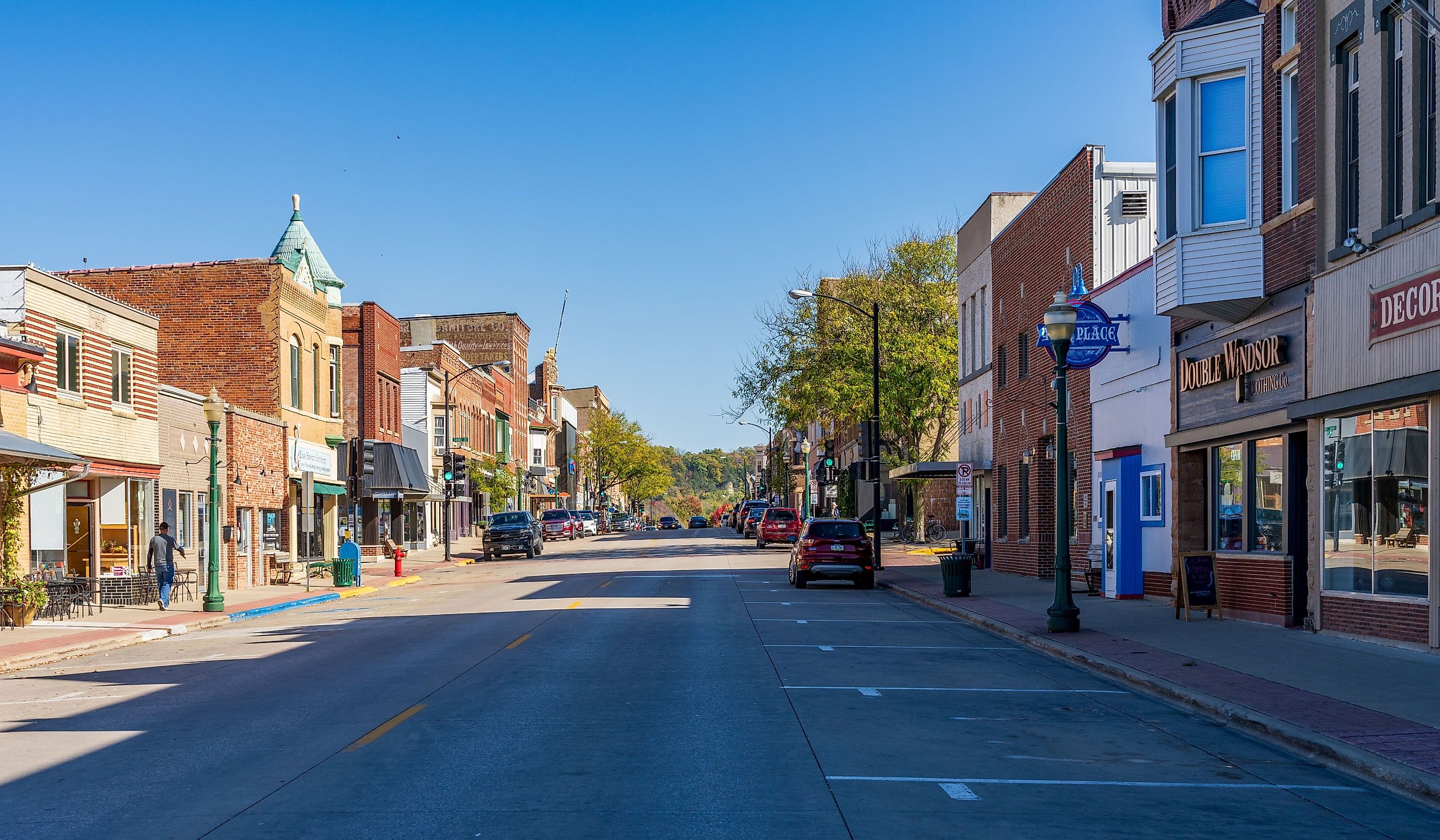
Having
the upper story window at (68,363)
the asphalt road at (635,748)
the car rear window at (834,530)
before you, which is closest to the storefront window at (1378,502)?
the asphalt road at (635,748)

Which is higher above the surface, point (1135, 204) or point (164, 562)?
→ point (1135, 204)

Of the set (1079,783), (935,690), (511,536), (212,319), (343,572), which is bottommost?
(511,536)

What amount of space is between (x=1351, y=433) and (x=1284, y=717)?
7241 mm

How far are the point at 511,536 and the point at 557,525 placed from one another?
23.9 m

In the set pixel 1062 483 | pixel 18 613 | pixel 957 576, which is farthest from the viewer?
pixel 957 576

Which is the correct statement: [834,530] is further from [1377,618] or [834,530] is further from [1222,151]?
[1377,618]

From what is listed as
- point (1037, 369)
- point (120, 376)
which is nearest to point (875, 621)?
point (1037, 369)

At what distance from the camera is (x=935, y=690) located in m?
13.5

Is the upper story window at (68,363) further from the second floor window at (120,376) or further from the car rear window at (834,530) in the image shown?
the car rear window at (834,530)

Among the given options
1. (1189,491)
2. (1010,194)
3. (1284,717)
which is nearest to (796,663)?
(1284,717)

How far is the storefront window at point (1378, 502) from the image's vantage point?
15.5 metres

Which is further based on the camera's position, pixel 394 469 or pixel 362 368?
pixel 394 469

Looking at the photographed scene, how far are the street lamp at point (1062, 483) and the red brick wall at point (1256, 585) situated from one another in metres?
2.71

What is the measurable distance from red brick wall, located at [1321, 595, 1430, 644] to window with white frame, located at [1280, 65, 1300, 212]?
18.2ft
